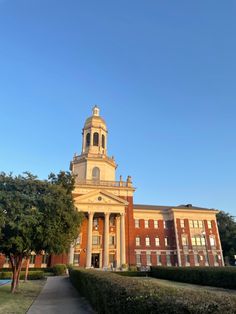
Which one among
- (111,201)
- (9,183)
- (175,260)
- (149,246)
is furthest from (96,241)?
(9,183)

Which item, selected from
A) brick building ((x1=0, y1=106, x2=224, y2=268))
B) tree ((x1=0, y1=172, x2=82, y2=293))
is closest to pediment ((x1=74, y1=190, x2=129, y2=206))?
brick building ((x1=0, y1=106, x2=224, y2=268))

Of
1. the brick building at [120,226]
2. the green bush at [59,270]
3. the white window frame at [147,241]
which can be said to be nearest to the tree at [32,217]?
the green bush at [59,270]

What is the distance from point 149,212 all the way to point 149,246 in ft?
23.8

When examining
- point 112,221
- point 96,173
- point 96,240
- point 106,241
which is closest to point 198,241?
point 112,221

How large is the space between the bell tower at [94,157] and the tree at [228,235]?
3315cm

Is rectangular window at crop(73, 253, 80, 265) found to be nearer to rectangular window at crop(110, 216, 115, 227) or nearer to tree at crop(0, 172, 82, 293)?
rectangular window at crop(110, 216, 115, 227)

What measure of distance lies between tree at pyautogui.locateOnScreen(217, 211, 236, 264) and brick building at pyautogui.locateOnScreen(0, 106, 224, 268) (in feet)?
31.4

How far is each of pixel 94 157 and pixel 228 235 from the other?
3965 centimetres

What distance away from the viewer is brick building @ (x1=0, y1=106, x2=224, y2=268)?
1909 inches

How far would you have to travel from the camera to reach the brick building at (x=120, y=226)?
159ft

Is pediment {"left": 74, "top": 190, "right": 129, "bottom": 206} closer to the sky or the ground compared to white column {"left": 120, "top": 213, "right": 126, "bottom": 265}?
closer to the sky

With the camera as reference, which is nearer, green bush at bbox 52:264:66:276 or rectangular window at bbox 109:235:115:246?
green bush at bbox 52:264:66:276

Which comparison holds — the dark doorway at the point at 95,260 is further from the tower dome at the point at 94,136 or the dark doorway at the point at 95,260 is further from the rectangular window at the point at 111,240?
the tower dome at the point at 94,136

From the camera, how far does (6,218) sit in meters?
17.0
